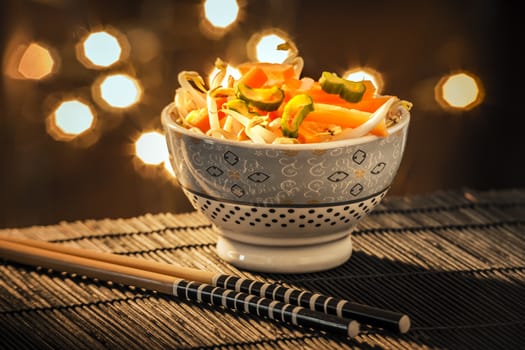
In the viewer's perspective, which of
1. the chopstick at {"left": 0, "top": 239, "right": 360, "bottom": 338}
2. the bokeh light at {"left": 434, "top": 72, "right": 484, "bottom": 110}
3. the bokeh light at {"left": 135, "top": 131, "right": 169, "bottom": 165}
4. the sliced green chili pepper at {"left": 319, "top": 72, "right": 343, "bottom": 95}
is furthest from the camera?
the bokeh light at {"left": 434, "top": 72, "right": 484, "bottom": 110}

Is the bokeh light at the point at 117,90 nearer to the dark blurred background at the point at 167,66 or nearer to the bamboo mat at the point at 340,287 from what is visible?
the dark blurred background at the point at 167,66

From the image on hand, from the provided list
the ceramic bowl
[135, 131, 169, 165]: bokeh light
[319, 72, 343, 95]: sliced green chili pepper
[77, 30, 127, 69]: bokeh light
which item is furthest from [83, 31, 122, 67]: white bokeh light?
[319, 72, 343, 95]: sliced green chili pepper

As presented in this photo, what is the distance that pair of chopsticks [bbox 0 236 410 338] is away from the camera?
854mm

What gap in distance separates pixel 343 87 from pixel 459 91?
1185 millimetres

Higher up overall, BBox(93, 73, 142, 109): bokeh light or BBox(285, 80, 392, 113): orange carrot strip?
BBox(93, 73, 142, 109): bokeh light

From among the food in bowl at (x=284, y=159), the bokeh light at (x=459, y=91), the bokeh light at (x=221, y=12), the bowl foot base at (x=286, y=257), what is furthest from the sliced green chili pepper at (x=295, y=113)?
the bokeh light at (x=459, y=91)

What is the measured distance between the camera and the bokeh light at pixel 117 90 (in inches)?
74.1

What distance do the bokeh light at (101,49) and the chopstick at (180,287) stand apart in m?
0.86

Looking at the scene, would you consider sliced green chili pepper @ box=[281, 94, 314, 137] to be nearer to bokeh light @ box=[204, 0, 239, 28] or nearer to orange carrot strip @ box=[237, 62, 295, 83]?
orange carrot strip @ box=[237, 62, 295, 83]

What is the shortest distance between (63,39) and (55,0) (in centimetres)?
8

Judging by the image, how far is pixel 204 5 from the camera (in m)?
1.83

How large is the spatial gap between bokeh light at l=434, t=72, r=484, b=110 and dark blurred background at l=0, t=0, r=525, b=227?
0.01 metres

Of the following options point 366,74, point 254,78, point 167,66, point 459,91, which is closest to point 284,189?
point 254,78

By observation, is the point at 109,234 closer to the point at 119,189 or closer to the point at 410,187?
the point at 119,189
